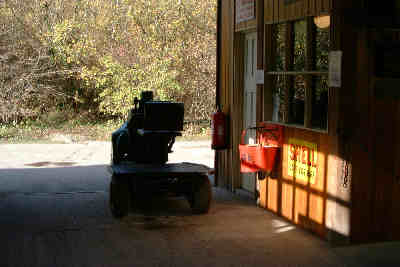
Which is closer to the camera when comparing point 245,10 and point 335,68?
point 335,68

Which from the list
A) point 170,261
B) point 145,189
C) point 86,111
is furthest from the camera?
point 86,111

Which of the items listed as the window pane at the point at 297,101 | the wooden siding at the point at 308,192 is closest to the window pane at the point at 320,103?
the wooden siding at the point at 308,192

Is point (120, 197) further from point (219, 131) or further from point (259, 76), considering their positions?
point (219, 131)

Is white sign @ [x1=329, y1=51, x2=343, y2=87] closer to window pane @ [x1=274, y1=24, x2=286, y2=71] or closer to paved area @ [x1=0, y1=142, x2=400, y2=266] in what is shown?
paved area @ [x1=0, y1=142, x2=400, y2=266]

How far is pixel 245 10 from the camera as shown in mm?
10305

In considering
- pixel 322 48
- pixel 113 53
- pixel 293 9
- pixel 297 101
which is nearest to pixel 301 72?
pixel 322 48

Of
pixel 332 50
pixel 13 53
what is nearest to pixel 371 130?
pixel 332 50

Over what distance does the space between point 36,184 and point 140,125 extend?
9.71 ft

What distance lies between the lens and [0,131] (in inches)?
815

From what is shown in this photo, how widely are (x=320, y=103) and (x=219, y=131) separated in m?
3.36

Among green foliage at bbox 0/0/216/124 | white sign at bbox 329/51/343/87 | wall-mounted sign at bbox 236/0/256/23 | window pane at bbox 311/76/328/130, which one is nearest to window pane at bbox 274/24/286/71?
wall-mounted sign at bbox 236/0/256/23

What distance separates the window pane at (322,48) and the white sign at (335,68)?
19.7 inches

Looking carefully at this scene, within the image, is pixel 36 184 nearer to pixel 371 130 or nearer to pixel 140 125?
pixel 140 125

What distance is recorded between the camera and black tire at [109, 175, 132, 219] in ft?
29.1
